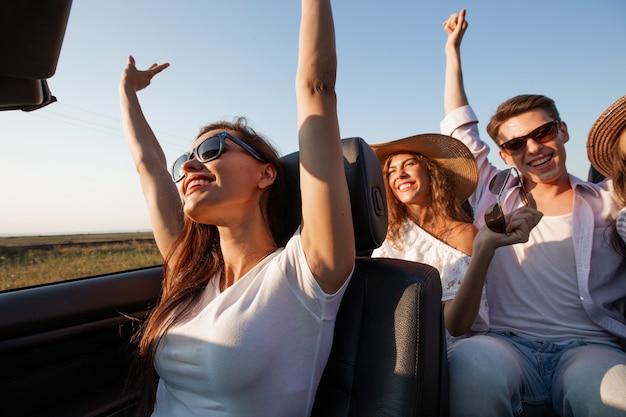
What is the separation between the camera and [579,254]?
1600 mm

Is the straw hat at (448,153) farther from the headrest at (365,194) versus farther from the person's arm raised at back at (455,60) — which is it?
the headrest at (365,194)

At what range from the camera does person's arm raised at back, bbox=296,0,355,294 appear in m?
1.12

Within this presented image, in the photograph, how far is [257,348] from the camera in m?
1.10

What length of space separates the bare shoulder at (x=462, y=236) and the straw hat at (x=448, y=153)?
0.91 feet

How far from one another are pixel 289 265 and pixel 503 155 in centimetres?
131

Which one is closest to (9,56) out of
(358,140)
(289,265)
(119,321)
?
(289,265)

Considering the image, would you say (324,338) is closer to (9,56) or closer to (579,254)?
(9,56)

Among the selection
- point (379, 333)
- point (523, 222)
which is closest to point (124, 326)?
point (379, 333)

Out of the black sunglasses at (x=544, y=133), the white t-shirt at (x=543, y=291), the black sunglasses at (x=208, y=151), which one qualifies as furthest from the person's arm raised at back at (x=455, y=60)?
the black sunglasses at (x=208, y=151)

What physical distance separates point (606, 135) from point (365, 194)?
1206mm

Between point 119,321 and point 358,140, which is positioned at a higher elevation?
point 358,140

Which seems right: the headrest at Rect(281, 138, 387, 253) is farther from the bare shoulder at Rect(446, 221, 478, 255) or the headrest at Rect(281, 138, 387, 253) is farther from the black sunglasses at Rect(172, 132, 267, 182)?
the bare shoulder at Rect(446, 221, 478, 255)

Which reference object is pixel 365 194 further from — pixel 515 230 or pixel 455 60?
pixel 455 60

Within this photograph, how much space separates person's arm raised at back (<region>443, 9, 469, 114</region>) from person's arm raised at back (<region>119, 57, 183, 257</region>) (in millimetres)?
1681
